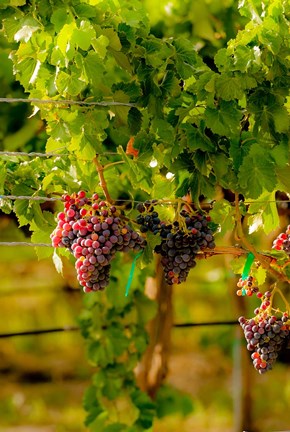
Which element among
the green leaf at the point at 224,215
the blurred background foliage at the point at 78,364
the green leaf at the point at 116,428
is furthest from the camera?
the blurred background foliage at the point at 78,364

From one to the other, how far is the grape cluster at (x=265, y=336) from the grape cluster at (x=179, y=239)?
0.24 meters

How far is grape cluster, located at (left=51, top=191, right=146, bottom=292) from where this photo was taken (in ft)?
7.43

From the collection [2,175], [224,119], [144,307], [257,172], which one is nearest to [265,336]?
[257,172]

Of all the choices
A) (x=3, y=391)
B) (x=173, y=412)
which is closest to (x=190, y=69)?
(x=173, y=412)

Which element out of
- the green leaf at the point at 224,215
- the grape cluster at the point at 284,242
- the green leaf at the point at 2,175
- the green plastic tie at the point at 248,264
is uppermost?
the green leaf at the point at 2,175

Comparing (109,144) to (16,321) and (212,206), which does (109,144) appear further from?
(16,321)

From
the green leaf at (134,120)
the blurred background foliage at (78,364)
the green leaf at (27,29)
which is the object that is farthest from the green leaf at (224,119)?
the blurred background foliage at (78,364)

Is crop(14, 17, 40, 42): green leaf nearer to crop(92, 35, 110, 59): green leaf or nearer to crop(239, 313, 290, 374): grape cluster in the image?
crop(92, 35, 110, 59): green leaf

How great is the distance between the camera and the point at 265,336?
2.51 metres

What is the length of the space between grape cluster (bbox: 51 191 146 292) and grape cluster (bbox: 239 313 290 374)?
1.19 feet

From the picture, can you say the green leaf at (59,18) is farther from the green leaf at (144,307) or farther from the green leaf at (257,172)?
the green leaf at (144,307)

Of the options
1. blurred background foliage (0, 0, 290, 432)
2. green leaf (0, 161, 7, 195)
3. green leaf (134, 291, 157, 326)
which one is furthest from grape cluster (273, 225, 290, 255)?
blurred background foliage (0, 0, 290, 432)

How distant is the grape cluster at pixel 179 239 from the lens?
2.37 m

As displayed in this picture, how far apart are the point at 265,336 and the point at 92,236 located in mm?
518
